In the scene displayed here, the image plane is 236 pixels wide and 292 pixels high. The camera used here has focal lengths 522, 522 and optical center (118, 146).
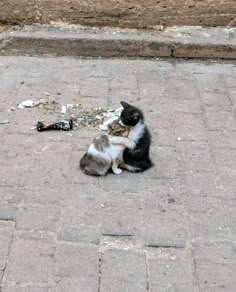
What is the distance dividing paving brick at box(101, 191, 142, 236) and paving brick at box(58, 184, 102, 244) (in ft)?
0.16

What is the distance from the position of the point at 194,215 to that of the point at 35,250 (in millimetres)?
1124

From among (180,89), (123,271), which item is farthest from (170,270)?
(180,89)

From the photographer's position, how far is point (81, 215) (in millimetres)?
3574

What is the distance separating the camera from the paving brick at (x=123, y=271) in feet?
9.98

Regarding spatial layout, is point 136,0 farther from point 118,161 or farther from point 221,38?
point 118,161

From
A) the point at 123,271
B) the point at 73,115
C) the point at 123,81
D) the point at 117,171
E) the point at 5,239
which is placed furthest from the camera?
the point at 123,81

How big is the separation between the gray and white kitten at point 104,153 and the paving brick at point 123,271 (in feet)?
2.65

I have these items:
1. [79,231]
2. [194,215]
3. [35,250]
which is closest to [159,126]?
[194,215]

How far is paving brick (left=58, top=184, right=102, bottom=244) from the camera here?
3.41 meters

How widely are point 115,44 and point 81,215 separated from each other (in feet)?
9.40

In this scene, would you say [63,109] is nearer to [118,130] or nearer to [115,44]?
[118,130]

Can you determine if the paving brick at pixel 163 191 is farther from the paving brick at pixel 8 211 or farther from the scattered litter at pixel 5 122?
the scattered litter at pixel 5 122

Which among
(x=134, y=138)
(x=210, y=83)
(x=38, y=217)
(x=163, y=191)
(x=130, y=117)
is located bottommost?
(x=210, y=83)

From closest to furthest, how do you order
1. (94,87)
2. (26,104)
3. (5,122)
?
(5,122) → (26,104) → (94,87)
